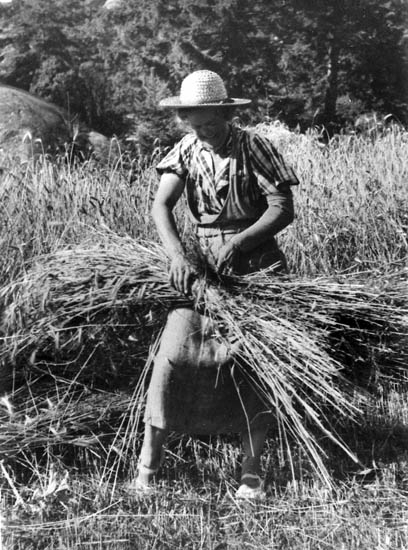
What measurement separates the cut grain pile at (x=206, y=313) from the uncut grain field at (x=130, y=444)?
0.4 inches

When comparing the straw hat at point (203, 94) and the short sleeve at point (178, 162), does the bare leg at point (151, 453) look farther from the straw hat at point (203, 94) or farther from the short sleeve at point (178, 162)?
the straw hat at point (203, 94)

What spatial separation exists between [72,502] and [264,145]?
→ 1463 mm

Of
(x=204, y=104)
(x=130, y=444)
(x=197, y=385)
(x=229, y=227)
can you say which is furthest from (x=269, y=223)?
(x=130, y=444)

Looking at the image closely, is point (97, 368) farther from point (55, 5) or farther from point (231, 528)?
point (55, 5)

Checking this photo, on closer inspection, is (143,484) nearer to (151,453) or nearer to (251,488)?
(151,453)

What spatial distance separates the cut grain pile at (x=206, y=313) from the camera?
2.72 m

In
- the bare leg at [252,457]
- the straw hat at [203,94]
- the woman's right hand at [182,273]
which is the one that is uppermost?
the straw hat at [203,94]

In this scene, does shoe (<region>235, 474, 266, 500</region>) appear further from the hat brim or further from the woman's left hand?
the hat brim

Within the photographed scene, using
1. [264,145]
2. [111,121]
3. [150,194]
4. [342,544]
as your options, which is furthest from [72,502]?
[111,121]

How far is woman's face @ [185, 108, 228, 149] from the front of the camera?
2.87m

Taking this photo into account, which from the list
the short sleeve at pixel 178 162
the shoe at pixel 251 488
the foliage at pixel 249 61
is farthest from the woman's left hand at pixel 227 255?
the foliage at pixel 249 61

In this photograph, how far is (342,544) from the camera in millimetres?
2547

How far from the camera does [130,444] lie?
3270 mm

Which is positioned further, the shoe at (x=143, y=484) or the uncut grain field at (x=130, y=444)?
the shoe at (x=143, y=484)
